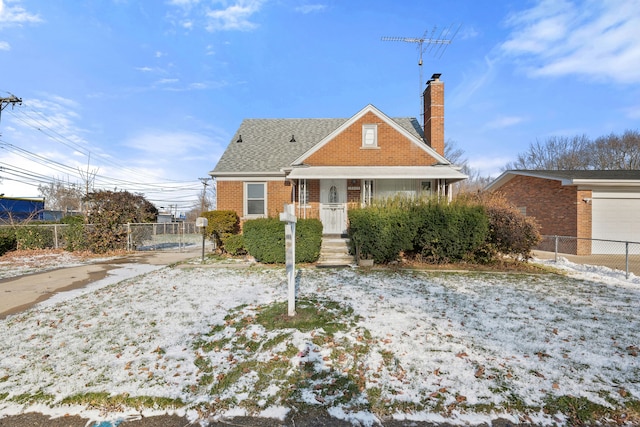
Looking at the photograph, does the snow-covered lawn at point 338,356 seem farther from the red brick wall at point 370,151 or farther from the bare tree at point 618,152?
the bare tree at point 618,152

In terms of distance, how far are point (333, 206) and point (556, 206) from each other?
11693mm

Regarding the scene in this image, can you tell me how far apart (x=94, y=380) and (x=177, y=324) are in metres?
1.38

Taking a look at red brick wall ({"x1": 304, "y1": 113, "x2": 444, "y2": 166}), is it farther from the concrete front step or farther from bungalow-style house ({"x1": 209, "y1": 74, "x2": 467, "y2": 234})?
the concrete front step

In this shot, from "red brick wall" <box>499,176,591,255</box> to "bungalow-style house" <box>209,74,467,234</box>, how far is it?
546cm

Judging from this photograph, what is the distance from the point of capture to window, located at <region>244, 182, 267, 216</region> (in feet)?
45.5

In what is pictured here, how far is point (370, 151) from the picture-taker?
13.4 m

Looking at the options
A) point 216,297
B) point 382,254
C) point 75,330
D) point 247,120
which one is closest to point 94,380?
point 75,330

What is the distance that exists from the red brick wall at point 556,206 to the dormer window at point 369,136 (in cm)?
762

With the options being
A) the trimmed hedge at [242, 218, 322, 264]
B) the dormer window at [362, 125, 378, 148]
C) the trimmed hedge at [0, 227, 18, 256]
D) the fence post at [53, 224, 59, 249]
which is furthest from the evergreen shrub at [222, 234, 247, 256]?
the trimmed hedge at [0, 227, 18, 256]

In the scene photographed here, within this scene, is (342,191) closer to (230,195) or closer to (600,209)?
(230,195)

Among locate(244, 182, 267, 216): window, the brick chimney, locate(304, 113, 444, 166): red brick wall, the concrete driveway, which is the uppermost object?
the brick chimney

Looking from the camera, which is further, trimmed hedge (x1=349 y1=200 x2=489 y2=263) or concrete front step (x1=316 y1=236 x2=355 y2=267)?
concrete front step (x1=316 y1=236 x2=355 y2=267)

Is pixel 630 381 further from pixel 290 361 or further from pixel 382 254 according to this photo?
pixel 382 254

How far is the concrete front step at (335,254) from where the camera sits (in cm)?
893
